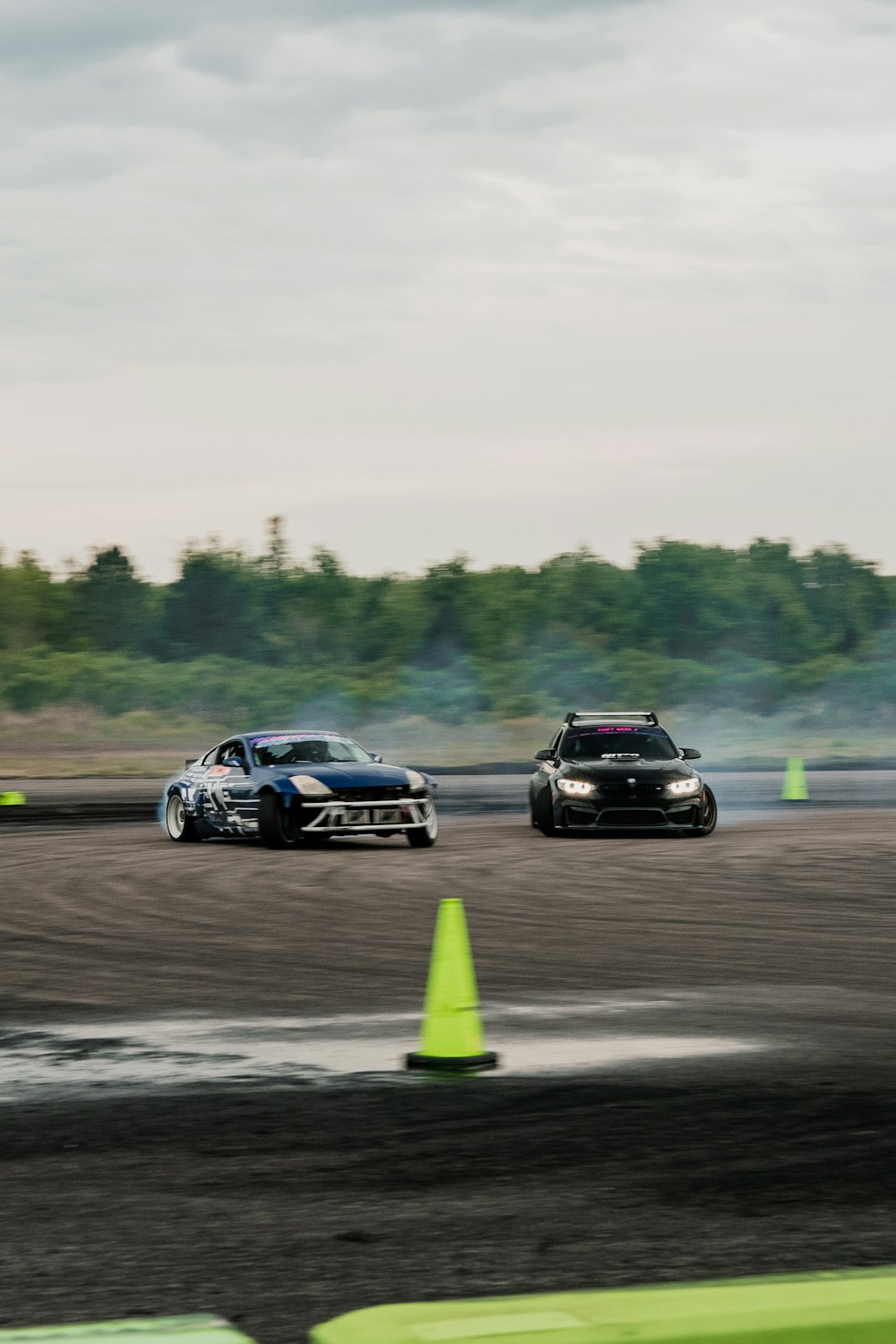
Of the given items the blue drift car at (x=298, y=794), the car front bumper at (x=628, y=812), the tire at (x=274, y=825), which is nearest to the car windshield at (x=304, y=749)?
the blue drift car at (x=298, y=794)

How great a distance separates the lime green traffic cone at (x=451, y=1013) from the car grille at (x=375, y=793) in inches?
471

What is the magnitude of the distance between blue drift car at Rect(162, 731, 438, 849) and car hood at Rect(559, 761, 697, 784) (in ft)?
6.26

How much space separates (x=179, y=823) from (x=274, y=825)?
211 centimetres

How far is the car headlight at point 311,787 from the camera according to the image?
20.5 metres

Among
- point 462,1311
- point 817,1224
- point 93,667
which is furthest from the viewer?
point 93,667

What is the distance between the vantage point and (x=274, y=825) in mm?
20797

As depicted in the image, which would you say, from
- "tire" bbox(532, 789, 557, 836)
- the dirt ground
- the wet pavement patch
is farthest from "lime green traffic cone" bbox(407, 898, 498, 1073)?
"tire" bbox(532, 789, 557, 836)

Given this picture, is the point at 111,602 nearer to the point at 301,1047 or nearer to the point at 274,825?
the point at 274,825

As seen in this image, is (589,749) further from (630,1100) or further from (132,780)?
(132,780)

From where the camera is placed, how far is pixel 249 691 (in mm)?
89125

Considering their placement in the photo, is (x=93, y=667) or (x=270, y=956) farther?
(x=93, y=667)

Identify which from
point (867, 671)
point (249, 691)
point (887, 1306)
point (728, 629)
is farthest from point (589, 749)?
point (728, 629)

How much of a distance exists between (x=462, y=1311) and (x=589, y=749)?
20357 millimetres

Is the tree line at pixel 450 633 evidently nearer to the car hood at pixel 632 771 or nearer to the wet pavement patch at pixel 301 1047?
the car hood at pixel 632 771
